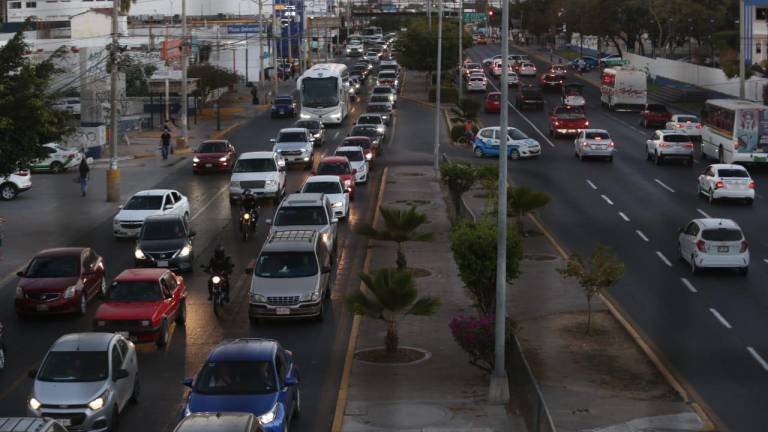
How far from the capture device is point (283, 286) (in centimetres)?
2555

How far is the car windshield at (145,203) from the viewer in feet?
120

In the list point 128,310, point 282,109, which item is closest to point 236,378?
point 128,310

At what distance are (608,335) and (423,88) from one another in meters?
77.5

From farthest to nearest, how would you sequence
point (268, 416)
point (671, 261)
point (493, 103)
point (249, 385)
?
point (493, 103), point (671, 261), point (249, 385), point (268, 416)

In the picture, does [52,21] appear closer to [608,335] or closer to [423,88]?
[423,88]

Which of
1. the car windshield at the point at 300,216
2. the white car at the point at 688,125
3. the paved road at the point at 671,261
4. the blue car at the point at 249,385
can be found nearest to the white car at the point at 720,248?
the paved road at the point at 671,261

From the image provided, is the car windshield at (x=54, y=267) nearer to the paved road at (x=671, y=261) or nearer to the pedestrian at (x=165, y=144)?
the paved road at (x=671, y=261)

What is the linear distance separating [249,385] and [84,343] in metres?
3.20

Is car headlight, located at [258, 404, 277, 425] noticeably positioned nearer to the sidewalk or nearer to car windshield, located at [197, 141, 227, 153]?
the sidewalk

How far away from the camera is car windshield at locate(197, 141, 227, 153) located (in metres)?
52.6

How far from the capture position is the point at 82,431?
17594 millimetres

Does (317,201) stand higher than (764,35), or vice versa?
(764,35)

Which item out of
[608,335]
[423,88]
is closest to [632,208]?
[608,335]

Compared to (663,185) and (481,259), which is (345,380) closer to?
(481,259)
